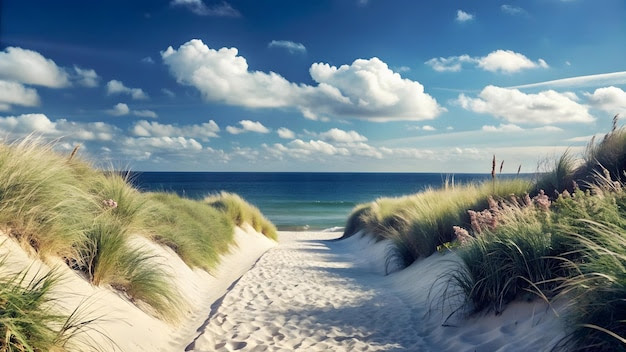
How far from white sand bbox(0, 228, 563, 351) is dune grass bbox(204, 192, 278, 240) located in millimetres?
8554

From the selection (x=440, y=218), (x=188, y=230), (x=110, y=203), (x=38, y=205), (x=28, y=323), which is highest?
(x=38, y=205)

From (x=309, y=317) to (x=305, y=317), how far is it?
6 cm

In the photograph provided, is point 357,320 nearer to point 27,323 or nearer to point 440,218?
point 27,323

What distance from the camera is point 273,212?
5078 cm

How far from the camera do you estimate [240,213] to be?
19.4 metres

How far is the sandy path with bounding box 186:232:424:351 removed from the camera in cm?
575

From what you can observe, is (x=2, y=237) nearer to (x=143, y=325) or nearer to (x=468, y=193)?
(x=143, y=325)

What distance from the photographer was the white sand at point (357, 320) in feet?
17.2

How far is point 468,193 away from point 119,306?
872 centimetres

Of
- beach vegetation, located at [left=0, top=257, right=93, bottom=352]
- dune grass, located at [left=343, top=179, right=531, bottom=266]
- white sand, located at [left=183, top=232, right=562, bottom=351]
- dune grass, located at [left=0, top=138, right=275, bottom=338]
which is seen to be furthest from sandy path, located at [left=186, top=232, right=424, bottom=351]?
beach vegetation, located at [left=0, top=257, right=93, bottom=352]

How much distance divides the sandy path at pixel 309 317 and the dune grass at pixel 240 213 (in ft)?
27.8

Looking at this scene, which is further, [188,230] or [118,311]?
[188,230]

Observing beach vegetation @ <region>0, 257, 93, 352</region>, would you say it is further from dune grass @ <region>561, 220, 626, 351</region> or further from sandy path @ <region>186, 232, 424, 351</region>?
dune grass @ <region>561, 220, 626, 351</region>

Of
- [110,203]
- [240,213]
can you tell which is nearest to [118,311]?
[110,203]
